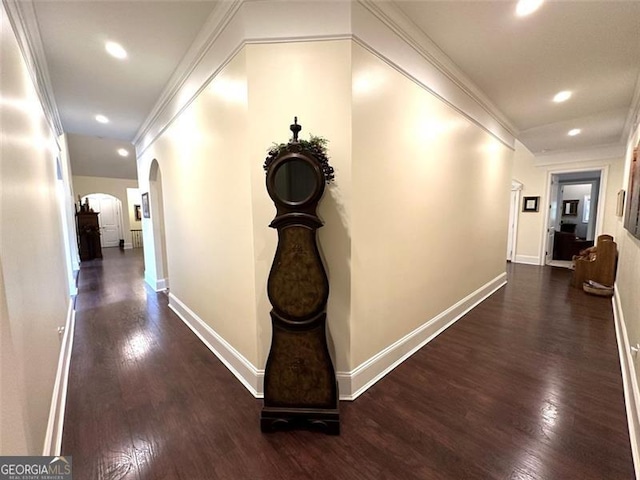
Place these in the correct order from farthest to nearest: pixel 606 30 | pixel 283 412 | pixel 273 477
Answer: pixel 606 30
pixel 283 412
pixel 273 477

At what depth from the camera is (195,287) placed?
9.98ft

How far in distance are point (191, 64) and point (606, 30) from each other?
355 cm

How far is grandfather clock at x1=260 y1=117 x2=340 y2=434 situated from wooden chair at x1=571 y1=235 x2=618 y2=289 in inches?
213

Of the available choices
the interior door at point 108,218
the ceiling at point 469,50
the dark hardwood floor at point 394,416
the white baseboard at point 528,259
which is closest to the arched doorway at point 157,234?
the ceiling at point 469,50

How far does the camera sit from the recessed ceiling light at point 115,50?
2.29 metres

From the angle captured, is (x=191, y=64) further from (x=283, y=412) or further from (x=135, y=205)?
(x=135, y=205)

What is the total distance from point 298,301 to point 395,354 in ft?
4.16

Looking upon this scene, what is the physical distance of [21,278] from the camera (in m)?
1.33

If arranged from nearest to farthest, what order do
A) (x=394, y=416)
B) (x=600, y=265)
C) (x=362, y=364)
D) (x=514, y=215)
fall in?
(x=394, y=416)
(x=362, y=364)
(x=600, y=265)
(x=514, y=215)

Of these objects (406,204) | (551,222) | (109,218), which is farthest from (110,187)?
(551,222)

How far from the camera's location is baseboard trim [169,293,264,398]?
2.03 metres

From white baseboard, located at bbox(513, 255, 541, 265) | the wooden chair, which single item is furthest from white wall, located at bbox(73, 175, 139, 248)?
the wooden chair

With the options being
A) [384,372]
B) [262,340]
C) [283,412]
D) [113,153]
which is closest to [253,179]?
[262,340]

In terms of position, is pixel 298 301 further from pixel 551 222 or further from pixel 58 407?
pixel 551 222
